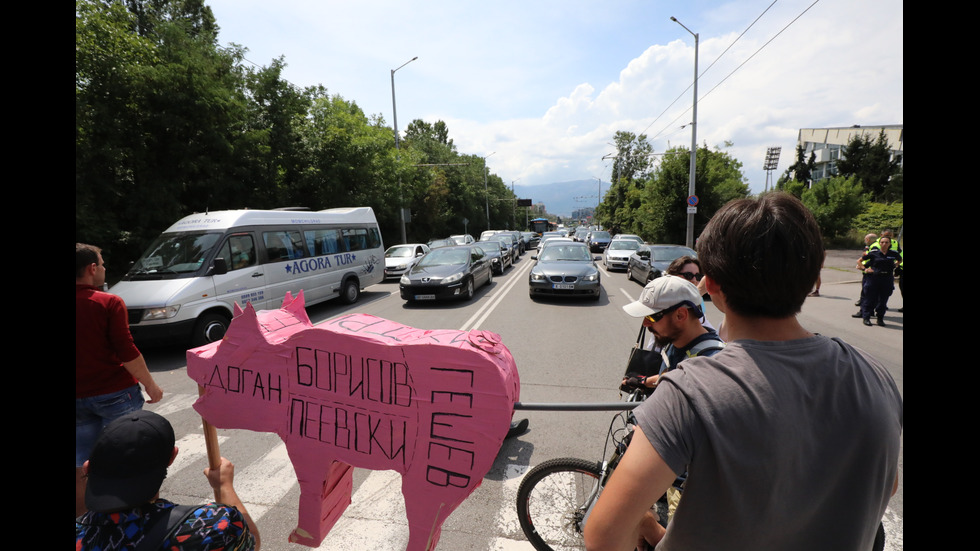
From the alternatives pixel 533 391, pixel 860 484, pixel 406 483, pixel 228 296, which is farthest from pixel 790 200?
pixel 228 296

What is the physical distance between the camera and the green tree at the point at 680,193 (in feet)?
79.3

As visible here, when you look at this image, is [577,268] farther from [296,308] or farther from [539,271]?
[296,308]

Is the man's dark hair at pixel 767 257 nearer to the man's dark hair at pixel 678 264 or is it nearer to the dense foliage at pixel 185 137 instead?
the man's dark hair at pixel 678 264

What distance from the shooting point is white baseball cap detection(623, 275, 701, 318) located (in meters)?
Result: 2.30

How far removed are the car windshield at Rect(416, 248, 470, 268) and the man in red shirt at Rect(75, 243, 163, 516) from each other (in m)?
8.69

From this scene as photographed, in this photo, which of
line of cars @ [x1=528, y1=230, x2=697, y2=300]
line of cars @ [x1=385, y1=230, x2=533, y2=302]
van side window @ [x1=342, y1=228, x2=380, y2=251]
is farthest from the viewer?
van side window @ [x1=342, y1=228, x2=380, y2=251]

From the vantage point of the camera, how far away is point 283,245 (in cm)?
881

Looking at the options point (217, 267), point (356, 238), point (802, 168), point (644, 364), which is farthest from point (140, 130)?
point (802, 168)

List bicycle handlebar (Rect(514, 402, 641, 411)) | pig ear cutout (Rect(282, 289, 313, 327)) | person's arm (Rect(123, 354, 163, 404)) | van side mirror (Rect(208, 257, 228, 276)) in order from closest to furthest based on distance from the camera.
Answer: bicycle handlebar (Rect(514, 402, 641, 411)) < pig ear cutout (Rect(282, 289, 313, 327)) < person's arm (Rect(123, 354, 163, 404)) < van side mirror (Rect(208, 257, 228, 276))

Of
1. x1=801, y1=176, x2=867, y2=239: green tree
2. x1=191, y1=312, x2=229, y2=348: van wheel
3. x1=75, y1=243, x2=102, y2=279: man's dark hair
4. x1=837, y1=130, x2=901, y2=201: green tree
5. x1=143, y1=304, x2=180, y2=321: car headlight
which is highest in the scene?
x1=837, y1=130, x2=901, y2=201: green tree

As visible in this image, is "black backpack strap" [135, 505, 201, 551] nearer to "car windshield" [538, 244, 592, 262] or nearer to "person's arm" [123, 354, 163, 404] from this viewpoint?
"person's arm" [123, 354, 163, 404]

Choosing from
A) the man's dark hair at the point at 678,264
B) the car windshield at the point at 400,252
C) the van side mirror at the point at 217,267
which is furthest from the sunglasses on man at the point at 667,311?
the car windshield at the point at 400,252

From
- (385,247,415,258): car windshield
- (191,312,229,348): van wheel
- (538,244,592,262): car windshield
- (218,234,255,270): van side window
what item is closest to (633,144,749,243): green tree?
(538,244,592,262): car windshield

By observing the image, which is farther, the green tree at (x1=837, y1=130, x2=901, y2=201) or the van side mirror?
the green tree at (x1=837, y1=130, x2=901, y2=201)
